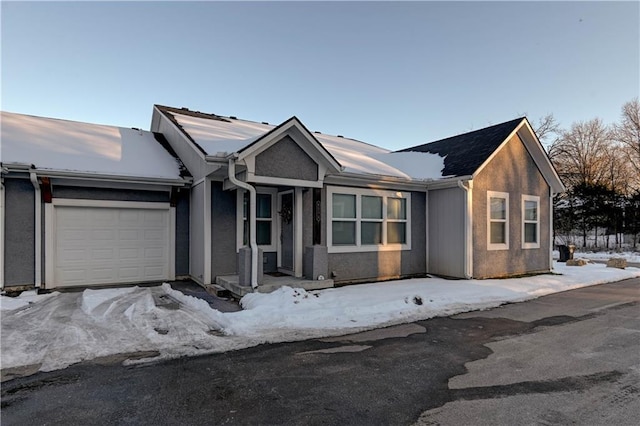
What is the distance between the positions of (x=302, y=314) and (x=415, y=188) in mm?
5975

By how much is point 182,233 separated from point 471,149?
9.04 metres

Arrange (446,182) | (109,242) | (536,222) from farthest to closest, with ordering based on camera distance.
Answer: (536,222) < (446,182) < (109,242)

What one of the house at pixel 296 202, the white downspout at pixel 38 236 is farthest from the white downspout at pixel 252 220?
the white downspout at pixel 38 236

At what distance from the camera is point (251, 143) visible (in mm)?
7527

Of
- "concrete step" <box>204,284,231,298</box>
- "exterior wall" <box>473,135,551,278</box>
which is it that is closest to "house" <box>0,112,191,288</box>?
"concrete step" <box>204,284,231,298</box>

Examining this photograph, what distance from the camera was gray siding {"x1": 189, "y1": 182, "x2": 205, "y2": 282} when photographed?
8.97 meters

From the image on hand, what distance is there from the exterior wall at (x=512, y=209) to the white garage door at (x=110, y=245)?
8747 mm

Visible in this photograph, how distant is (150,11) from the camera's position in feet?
35.1

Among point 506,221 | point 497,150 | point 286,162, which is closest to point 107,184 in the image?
point 286,162

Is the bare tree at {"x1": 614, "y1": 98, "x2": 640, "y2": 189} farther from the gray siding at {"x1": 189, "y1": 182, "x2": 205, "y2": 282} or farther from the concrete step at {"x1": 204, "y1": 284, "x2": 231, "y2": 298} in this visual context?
the concrete step at {"x1": 204, "y1": 284, "x2": 231, "y2": 298}

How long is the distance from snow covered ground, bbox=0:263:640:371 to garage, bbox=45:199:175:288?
1.05 metres

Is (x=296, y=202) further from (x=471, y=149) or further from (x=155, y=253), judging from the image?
(x=471, y=149)

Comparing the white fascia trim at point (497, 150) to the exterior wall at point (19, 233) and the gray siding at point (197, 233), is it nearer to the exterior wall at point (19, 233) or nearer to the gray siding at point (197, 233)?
the gray siding at point (197, 233)

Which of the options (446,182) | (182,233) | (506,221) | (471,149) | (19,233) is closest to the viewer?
(19,233)
